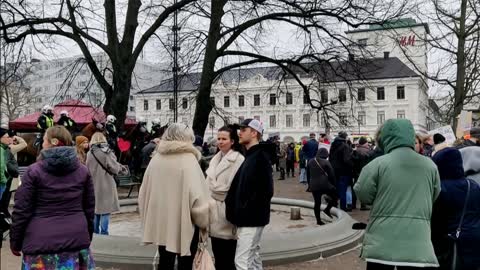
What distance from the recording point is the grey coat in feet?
24.8

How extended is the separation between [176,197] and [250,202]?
2.33ft

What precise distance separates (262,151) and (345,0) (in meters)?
11.7

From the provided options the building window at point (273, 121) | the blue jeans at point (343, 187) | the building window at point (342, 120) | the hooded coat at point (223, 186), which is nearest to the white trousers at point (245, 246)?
the hooded coat at point (223, 186)

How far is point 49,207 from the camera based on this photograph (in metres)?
3.98

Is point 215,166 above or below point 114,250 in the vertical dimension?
above

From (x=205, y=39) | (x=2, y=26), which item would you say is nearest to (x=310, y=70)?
(x=205, y=39)

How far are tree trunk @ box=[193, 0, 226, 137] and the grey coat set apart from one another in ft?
29.0

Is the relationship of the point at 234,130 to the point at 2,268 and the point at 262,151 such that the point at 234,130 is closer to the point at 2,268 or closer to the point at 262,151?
the point at 262,151

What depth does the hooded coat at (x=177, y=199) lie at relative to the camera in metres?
4.87

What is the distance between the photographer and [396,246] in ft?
12.7

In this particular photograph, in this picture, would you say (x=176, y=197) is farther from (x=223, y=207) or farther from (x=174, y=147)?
(x=223, y=207)

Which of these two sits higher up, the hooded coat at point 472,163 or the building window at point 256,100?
the building window at point 256,100

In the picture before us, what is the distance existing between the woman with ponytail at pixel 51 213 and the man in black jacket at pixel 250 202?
59.0 inches

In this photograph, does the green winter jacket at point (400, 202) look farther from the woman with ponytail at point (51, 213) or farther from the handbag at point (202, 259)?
the woman with ponytail at point (51, 213)
